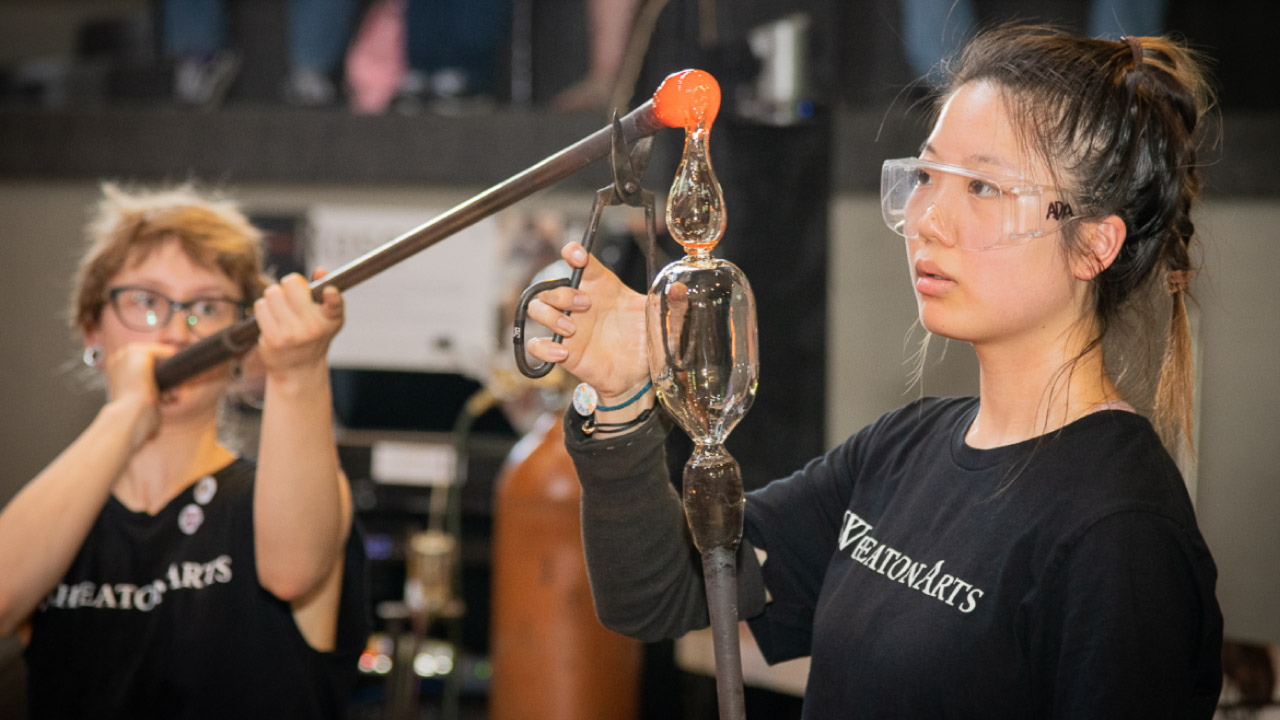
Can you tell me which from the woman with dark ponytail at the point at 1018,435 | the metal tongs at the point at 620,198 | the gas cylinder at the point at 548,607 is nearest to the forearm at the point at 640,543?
the woman with dark ponytail at the point at 1018,435

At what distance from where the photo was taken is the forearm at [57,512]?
1.32 m

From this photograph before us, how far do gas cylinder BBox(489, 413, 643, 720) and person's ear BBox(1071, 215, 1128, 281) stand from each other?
5.21 ft

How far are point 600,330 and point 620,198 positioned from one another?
17 cm

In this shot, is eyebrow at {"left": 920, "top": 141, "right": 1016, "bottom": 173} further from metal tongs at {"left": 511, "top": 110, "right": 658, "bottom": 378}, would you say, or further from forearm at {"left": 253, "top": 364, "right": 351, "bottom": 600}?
forearm at {"left": 253, "top": 364, "right": 351, "bottom": 600}

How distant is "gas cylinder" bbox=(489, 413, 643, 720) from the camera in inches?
96.0

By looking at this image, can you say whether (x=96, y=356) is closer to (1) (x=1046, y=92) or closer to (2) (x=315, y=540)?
(2) (x=315, y=540)

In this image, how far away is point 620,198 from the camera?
0.81 metres

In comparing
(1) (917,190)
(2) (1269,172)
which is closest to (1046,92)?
(1) (917,190)

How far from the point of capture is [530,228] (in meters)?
2.97

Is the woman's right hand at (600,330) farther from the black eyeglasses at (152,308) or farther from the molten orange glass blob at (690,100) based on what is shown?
the black eyeglasses at (152,308)

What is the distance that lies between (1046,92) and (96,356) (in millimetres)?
1255

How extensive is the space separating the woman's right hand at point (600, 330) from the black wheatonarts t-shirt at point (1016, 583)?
283 mm

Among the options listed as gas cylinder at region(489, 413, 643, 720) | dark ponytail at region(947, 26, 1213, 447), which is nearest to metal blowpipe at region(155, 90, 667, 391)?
dark ponytail at region(947, 26, 1213, 447)

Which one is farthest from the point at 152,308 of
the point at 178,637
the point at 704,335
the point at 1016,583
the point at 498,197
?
the point at 1016,583
